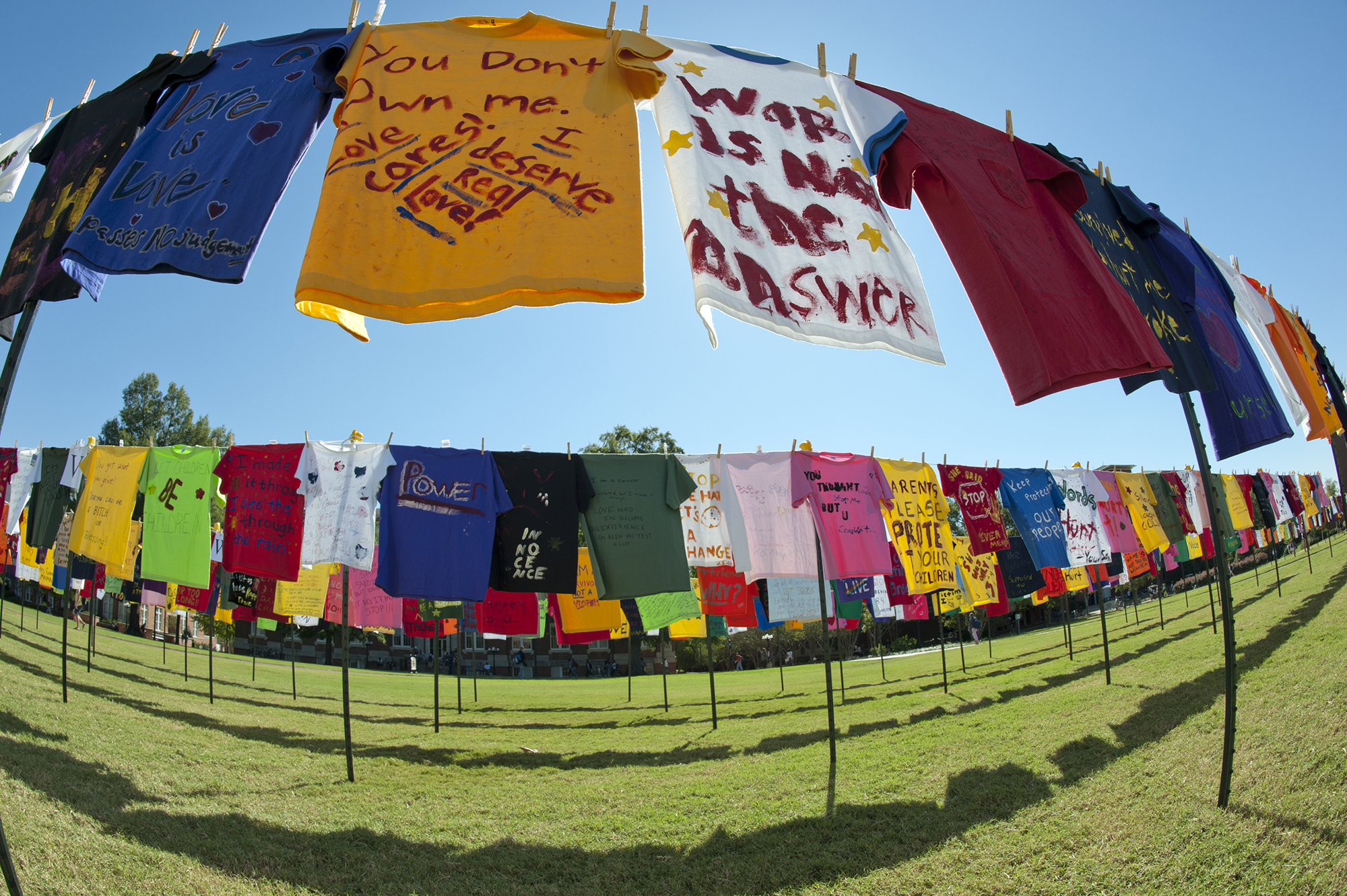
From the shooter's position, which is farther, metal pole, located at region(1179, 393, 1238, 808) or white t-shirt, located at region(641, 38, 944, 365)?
metal pole, located at region(1179, 393, 1238, 808)

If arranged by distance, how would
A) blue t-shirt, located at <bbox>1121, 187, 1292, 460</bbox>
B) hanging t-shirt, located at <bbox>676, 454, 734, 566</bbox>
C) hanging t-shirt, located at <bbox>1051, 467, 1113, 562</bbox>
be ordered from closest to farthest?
1. blue t-shirt, located at <bbox>1121, 187, 1292, 460</bbox>
2. hanging t-shirt, located at <bbox>676, 454, 734, 566</bbox>
3. hanging t-shirt, located at <bbox>1051, 467, 1113, 562</bbox>

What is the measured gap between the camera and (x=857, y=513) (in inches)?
299

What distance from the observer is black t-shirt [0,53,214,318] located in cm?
255

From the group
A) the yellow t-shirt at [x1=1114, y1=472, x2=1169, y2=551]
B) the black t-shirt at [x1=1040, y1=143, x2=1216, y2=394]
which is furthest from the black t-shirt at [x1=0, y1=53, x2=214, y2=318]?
the yellow t-shirt at [x1=1114, y1=472, x2=1169, y2=551]

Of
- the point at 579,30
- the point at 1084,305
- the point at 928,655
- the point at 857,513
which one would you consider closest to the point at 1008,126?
the point at 1084,305

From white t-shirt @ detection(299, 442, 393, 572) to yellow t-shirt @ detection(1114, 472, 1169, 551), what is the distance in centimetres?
1249

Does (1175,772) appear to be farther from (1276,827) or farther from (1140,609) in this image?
(1140,609)

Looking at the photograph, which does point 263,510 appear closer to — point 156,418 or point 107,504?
point 107,504

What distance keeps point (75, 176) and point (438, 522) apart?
12.3 ft

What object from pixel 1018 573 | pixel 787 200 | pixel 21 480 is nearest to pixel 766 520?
pixel 787 200

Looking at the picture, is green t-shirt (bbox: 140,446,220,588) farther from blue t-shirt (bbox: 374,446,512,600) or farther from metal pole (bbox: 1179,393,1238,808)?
metal pole (bbox: 1179,393,1238,808)

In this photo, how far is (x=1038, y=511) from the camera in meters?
9.78

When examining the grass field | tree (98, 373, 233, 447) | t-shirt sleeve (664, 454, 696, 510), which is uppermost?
tree (98, 373, 233, 447)

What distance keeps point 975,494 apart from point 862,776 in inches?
168
